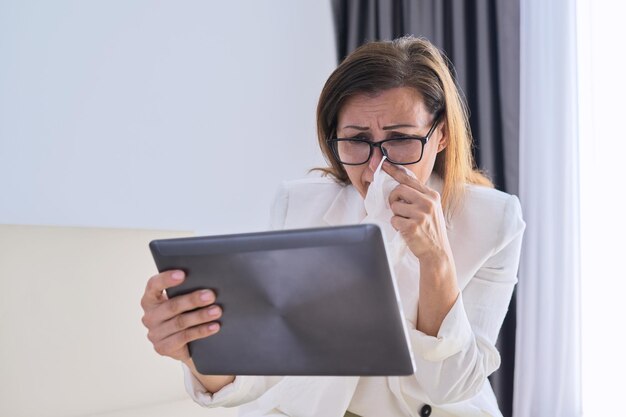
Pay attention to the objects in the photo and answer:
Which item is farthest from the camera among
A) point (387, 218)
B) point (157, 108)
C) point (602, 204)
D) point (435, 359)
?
point (157, 108)

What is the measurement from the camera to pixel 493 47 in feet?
9.34

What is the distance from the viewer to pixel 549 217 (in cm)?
256

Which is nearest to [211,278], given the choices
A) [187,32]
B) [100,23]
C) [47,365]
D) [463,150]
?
[463,150]

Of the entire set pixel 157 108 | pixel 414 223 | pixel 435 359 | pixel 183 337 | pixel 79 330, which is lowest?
pixel 79 330

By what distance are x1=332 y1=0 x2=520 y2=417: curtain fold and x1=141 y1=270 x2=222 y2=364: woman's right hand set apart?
1.78 m

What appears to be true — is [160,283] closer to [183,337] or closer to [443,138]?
[183,337]

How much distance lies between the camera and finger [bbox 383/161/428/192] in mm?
1273

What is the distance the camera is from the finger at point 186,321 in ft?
3.58

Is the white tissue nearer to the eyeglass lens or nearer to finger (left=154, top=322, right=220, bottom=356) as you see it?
the eyeglass lens

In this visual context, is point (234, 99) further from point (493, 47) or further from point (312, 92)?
point (493, 47)

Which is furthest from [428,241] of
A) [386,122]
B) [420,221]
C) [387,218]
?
[386,122]

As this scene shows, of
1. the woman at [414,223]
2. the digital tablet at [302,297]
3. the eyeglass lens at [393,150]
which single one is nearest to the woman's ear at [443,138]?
the woman at [414,223]

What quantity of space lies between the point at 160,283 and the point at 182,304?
0.05 m

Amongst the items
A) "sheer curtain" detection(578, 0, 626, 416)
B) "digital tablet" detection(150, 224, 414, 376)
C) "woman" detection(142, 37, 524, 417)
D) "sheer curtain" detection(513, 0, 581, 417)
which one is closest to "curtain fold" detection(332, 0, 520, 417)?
"sheer curtain" detection(513, 0, 581, 417)
